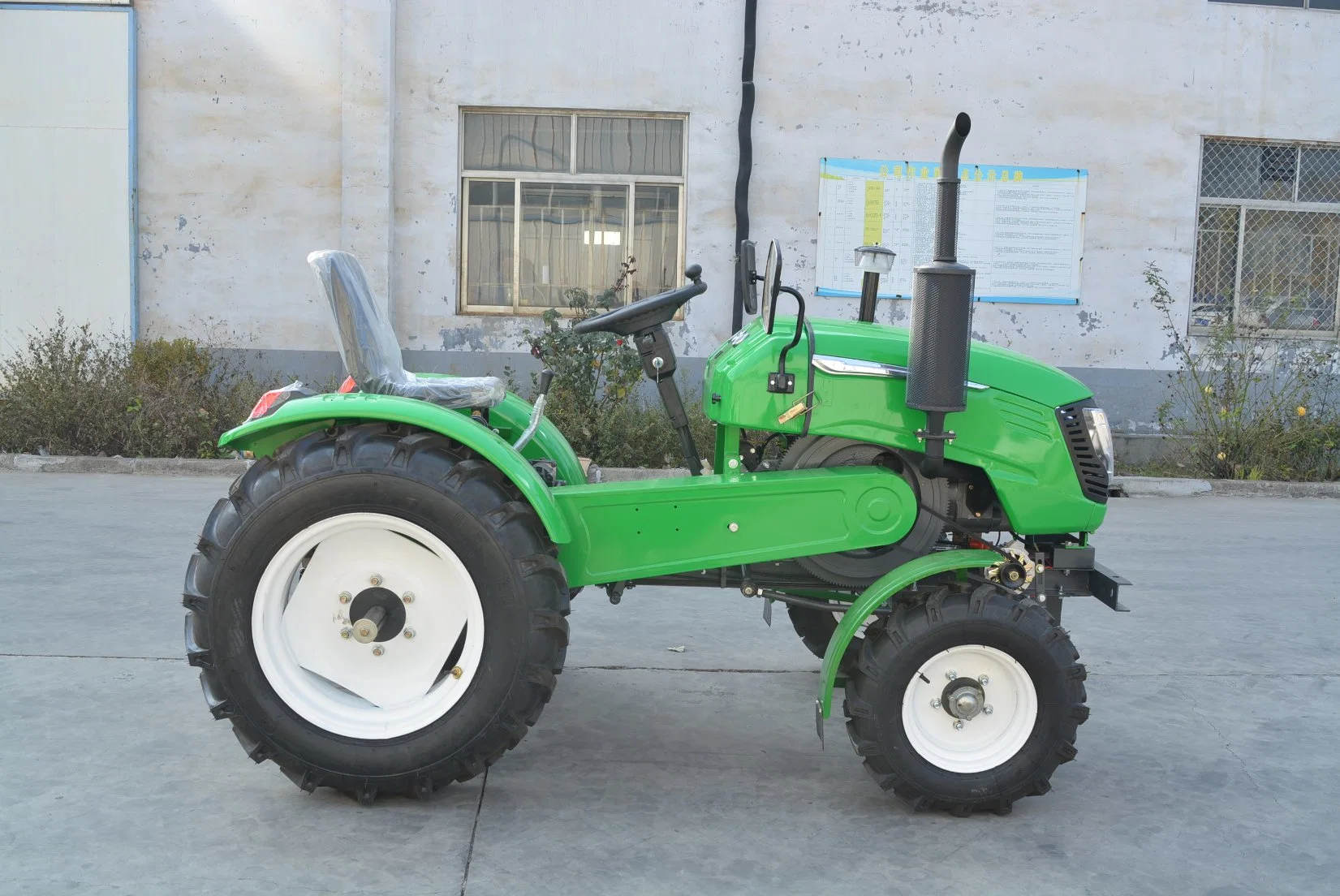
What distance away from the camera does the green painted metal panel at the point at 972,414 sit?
3.55 m

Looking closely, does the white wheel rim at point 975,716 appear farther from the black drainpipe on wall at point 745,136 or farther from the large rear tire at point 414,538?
the black drainpipe on wall at point 745,136

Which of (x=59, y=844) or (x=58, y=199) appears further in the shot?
(x=58, y=199)

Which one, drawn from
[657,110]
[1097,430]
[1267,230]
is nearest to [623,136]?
[657,110]

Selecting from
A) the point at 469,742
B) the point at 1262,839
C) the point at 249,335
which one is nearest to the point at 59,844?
the point at 469,742

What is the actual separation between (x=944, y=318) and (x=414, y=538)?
1602 millimetres

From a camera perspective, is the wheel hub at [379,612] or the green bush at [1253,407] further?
the green bush at [1253,407]

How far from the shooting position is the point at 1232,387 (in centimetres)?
1047

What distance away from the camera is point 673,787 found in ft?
11.8

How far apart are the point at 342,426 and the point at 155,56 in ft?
28.8

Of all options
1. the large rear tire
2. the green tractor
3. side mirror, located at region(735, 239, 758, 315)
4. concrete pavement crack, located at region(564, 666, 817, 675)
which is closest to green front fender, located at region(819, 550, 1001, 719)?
the green tractor

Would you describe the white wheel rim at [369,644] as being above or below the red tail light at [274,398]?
below

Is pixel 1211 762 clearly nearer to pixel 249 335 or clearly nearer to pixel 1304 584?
pixel 1304 584

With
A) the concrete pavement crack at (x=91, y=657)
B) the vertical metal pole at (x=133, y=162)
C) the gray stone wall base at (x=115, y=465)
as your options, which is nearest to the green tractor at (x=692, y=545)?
the concrete pavement crack at (x=91, y=657)

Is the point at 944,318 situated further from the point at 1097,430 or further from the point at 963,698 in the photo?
the point at 963,698
